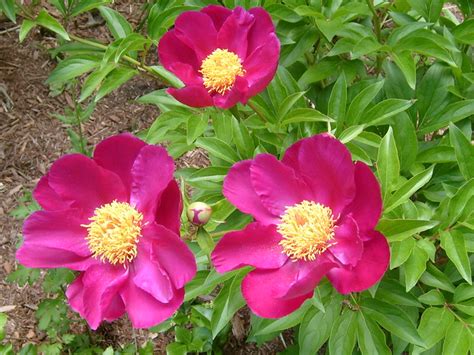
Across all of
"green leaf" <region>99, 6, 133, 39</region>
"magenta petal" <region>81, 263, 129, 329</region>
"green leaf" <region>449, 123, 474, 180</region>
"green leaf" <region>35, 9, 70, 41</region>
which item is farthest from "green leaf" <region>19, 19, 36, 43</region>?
"green leaf" <region>449, 123, 474, 180</region>

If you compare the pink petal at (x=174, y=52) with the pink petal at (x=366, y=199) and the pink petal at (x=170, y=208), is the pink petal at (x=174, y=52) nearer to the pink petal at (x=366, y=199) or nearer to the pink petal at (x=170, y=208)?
the pink petal at (x=170, y=208)

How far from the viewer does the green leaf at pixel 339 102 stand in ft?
5.64

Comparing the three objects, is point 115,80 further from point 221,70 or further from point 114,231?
point 114,231

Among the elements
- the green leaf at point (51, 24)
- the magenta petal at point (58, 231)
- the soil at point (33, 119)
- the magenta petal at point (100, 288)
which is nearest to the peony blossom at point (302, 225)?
the magenta petal at point (100, 288)

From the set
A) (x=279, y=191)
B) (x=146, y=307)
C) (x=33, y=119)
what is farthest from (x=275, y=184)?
(x=33, y=119)

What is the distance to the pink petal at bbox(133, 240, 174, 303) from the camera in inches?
50.3

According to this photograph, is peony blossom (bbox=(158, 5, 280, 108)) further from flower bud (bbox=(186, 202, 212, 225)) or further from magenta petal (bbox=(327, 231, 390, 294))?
magenta petal (bbox=(327, 231, 390, 294))

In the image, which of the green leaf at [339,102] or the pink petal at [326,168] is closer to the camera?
the pink petal at [326,168]

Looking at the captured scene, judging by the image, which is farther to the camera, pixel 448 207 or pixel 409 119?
pixel 409 119

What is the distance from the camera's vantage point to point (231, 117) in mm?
1625

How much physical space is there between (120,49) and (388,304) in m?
0.94

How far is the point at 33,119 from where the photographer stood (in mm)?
3107

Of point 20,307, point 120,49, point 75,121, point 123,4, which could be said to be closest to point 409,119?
point 120,49

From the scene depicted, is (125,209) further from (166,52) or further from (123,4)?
(123,4)
